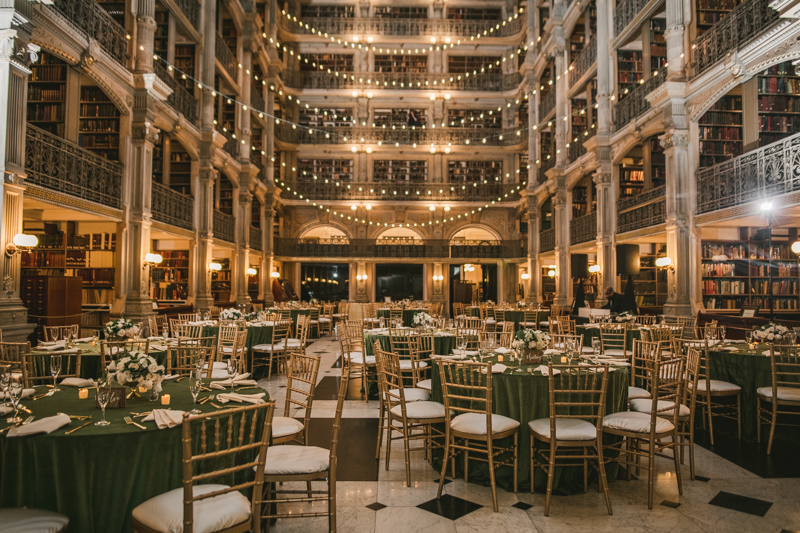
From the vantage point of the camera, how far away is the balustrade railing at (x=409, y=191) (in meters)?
21.7

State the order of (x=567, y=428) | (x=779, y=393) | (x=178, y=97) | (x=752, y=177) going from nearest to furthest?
(x=567, y=428) < (x=779, y=393) < (x=752, y=177) < (x=178, y=97)

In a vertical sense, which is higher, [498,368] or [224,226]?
[224,226]

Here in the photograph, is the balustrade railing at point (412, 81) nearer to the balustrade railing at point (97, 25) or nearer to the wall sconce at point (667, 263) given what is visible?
the balustrade railing at point (97, 25)

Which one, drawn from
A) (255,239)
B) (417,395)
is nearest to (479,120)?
(255,239)

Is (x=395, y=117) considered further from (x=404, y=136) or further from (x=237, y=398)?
(x=237, y=398)

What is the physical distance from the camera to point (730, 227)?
10.4 metres

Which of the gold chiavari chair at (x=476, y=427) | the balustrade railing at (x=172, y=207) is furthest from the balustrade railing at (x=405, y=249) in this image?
the gold chiavari chair at (x=476, y=427)

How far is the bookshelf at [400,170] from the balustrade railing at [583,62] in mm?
7869

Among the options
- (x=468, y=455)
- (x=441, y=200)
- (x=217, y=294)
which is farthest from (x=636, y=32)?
(x=217, y=294)

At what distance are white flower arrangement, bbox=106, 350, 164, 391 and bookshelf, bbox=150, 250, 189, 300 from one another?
1143 cm

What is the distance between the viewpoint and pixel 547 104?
59.9 ft

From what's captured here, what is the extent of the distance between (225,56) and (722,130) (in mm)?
12788

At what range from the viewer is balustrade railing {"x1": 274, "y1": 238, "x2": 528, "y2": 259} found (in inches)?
846

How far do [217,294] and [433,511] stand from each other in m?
14.9
